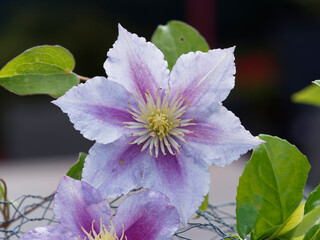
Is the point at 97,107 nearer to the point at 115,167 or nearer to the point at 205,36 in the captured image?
the point at 115,167

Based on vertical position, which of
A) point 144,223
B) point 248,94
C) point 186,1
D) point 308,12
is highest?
point 186,1

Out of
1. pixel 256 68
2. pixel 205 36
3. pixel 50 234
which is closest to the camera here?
pixel 50 234

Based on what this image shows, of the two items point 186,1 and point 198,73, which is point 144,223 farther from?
point 186,1

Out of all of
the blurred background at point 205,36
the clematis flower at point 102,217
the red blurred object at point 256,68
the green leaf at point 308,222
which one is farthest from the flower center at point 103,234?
the red blurred object at point 256,68

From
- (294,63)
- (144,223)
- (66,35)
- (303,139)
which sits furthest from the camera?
(66,35)

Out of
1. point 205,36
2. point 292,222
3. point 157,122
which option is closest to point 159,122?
point 157,122

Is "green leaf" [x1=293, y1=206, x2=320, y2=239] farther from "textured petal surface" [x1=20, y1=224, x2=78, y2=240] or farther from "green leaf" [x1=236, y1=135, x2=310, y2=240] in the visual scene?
"textured petal surface" [x1=20, y1=224, x2=78, y2=240]

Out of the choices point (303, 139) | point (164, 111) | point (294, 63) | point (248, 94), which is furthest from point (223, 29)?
point (164, 111)
